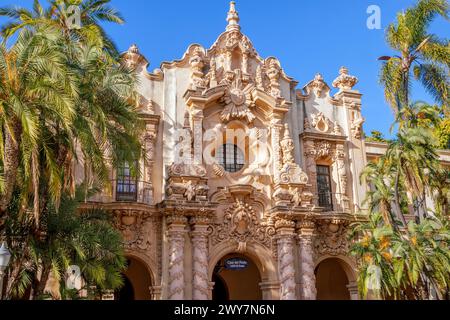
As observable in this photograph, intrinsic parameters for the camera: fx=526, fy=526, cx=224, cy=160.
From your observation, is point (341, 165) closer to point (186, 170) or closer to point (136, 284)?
point (186, 170)

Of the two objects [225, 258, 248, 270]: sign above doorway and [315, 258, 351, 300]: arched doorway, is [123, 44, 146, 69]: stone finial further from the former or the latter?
[315, 258, 351, 300]: arched doorway

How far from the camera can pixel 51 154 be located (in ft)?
47.8

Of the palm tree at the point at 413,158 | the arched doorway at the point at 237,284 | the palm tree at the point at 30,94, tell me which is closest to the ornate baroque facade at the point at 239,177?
the arched doorway at the point at 237,284

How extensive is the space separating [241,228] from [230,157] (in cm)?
368

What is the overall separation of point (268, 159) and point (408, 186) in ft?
21.5

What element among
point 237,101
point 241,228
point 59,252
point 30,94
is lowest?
point 59,252

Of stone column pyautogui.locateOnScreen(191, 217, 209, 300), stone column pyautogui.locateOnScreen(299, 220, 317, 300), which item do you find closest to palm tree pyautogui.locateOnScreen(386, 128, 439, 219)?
stone column pyautogui.locateOnScreen(299, 220, 317, 300)

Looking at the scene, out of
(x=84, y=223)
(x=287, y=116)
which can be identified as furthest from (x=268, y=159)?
(x=84, y=223)

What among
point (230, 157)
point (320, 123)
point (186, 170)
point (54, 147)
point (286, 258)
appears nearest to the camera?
point (54, 147)

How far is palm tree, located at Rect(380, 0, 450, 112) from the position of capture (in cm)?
2453

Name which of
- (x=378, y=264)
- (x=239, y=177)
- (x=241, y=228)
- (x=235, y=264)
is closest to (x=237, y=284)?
(x=235, y=264)

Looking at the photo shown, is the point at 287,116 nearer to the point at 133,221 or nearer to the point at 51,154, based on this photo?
the point at 133,221

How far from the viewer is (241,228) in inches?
923

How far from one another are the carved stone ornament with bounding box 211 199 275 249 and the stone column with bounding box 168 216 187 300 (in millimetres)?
1725
